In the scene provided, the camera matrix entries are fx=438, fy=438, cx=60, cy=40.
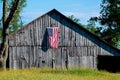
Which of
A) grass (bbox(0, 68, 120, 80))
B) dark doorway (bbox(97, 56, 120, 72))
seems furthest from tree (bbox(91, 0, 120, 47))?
grass (bbox(0, 68, 120, 80))

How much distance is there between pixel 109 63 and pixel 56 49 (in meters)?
5.39

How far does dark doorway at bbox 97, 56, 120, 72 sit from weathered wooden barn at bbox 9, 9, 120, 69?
55 centimetres

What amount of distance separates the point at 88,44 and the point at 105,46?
1.63 meters

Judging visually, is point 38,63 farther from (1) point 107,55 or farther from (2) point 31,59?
(1) point 107,55

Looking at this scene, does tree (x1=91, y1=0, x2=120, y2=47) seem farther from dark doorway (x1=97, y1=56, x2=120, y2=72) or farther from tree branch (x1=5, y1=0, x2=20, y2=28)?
tree branch (x1=5, y1=0, x2=20, y2=28)

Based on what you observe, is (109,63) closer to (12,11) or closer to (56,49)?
(56,49)

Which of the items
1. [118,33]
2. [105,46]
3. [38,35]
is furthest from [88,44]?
[118,33]

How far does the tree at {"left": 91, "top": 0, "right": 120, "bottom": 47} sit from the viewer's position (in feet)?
191

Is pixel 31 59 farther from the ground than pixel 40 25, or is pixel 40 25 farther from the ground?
pixel 40 25

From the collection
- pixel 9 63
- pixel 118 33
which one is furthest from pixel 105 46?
pixel 118 33

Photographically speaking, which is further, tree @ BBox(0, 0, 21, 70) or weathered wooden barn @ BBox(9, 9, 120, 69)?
weathered wooden barn @ BBox(9, 9, 120, 69)

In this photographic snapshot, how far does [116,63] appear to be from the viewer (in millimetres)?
42219

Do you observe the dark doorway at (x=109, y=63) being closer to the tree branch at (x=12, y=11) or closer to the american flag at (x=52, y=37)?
the american flag at (x=52, y=37)

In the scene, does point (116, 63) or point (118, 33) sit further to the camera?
point (118, 33)
